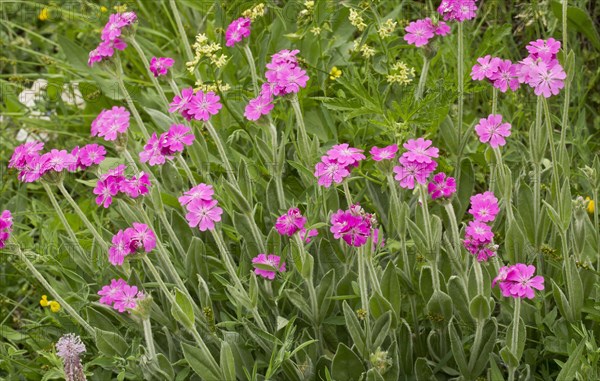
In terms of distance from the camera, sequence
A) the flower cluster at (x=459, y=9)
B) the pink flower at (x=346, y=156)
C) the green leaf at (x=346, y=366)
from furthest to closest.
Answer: the flower cluster at (x=459, y=9)
the green leaf at (x=346, y=366)
the pink flower at (x=346, y=156)

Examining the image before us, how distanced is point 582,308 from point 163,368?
101 cm

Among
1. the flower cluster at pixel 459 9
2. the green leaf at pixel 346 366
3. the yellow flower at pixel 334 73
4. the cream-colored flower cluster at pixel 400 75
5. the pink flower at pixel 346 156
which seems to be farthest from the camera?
the yellow flower at pixel 334 73

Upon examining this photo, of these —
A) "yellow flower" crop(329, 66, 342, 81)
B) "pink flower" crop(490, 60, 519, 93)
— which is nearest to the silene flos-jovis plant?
"pink flower" crop(490, 60, 519, 93)

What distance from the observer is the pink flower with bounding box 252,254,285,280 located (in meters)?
2.06

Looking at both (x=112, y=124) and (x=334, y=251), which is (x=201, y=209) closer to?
(x=112, y=124)

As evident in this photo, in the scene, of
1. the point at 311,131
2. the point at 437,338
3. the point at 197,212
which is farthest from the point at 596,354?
the point at 311,131

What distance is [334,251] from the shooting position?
2217mm

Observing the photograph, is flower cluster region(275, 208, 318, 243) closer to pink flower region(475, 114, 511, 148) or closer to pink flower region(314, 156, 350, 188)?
pink flower region(314, 156, 350, 188)

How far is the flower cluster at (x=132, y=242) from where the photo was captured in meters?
1.82

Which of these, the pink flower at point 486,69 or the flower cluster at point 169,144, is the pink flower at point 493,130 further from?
the flower cluster at point 169,144

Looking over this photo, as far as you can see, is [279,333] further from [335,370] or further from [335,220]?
[335,220]

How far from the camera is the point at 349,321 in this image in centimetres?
193

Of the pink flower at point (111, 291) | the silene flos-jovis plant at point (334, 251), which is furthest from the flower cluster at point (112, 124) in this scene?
the pink flower at point (111, 291)

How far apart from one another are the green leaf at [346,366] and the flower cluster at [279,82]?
611mm
